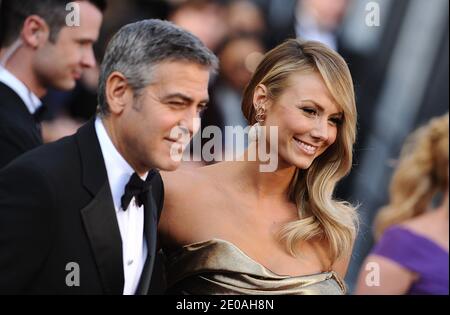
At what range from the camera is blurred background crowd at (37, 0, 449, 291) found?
3264 mm

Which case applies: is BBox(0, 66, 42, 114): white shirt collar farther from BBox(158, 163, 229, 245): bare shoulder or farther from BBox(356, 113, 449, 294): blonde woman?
BBox(356, 113, 449, 294): blonde woman

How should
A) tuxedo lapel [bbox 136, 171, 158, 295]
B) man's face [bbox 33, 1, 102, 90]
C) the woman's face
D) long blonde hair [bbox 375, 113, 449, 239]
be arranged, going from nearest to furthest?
tuxedo lapel [bbox 136, 171, 158, 295]
the woman's face
man's face [bbox 33, 1, 102, 90]
long blonde hair [bbox 375, 113, 449, 239]

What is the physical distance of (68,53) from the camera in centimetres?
245

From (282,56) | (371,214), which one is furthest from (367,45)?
(282,56)

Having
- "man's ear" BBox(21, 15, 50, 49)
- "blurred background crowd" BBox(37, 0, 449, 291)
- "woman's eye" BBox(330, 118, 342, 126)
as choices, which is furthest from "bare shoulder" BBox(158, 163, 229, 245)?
"blurred background crowd" BBox(37, 0, 449, 291)

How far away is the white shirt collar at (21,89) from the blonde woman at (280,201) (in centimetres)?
48

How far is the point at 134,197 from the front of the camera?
5.81 ft

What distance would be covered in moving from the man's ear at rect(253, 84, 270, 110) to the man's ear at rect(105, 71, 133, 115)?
0.56 metres

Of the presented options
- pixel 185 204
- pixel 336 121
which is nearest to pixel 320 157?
pixel 336 121

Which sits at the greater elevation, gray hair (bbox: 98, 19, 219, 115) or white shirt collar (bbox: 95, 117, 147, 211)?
gray hair (bbox: 98, 19, 219, 115)

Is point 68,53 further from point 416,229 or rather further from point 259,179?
point 416,229
